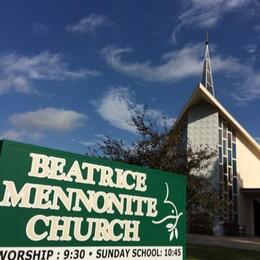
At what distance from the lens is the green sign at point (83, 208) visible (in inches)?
179

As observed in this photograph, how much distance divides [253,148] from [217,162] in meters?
9.26

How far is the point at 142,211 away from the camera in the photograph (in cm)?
589

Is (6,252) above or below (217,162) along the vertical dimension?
below

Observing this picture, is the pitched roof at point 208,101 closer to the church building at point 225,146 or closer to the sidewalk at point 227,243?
the church building at point 225,146

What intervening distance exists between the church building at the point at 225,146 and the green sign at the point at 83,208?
85.1ft

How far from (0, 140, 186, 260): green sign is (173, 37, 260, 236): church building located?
85.1 ft

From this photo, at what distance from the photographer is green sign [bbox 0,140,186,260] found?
4547 mm

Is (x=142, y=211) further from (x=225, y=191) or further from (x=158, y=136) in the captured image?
(x=225, y=191)

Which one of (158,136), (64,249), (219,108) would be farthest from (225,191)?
(64,249)

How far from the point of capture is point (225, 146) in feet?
113

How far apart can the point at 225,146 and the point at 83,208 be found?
30.7 metres

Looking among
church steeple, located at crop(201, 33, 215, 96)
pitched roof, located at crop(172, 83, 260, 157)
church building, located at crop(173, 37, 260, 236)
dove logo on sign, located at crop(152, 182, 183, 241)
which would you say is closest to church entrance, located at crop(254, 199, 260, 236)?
church building, located at crop(173, 37, 260, 236)

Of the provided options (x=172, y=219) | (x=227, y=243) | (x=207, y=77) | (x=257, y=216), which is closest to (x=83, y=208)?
(x=172, y=219)

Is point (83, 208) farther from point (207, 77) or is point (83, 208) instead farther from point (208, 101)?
point (207, 77)
